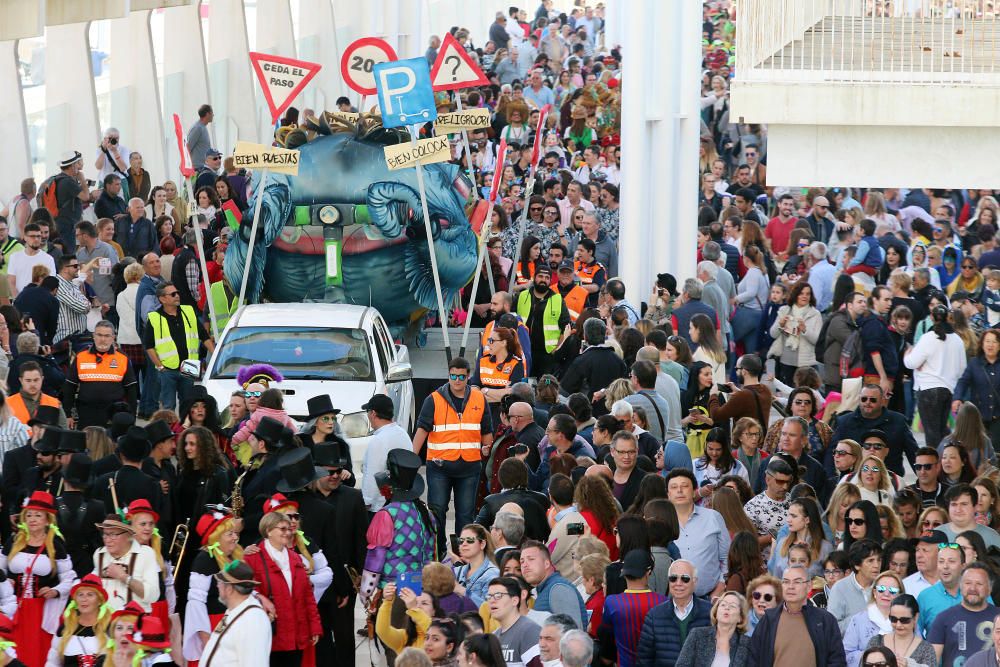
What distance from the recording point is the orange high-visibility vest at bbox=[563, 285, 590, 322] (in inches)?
802

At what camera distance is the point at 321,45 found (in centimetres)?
4341

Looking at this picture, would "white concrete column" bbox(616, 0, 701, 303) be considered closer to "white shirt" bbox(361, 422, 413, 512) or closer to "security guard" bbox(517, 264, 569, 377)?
"security guard" bbox(517, 264, 569, 377)

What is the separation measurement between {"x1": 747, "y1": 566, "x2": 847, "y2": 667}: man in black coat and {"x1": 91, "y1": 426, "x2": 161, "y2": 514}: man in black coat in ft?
13.3

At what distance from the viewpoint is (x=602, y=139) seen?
33656mm

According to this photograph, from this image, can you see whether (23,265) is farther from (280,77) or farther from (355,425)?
(355,425)

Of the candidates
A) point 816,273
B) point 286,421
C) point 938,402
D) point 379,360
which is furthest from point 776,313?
point 286,421

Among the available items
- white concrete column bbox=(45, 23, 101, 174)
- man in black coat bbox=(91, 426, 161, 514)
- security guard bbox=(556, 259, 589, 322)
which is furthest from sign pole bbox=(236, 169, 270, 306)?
white concrete column bbox=(45, 23, 101, 174)

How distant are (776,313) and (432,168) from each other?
13.5 feet

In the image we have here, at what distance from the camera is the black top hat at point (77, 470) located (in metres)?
12.2

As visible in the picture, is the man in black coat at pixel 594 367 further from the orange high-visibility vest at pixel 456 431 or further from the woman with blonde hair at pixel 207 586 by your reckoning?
the woman with blonde hair at pixel 207 586

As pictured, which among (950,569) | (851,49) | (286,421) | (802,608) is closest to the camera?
(802,608)

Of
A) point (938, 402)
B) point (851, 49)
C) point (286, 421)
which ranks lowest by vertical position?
point (938, 402)

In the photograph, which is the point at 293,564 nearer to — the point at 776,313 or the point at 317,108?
the point at 776,313

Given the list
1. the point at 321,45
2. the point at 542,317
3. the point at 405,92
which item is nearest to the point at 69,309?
the point at 405,92
